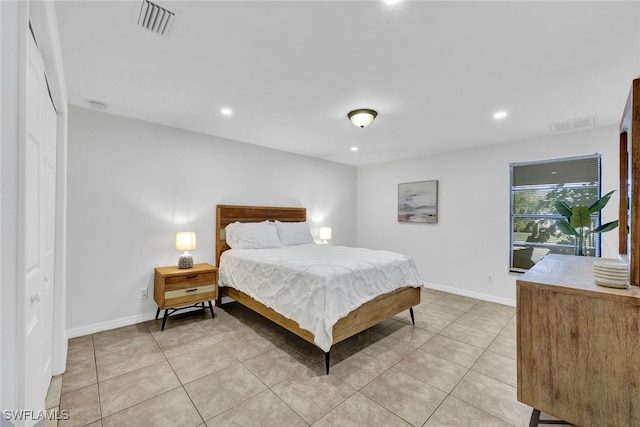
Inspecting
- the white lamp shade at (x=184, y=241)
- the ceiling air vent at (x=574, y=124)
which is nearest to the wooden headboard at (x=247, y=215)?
the white lamp shade at (x=184, y=241)

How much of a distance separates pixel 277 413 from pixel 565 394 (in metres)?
1.65

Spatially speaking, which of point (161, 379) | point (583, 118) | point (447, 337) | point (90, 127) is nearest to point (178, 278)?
point (161, 379)

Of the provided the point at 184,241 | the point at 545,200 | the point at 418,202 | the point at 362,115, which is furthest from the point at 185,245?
the point at 545,200

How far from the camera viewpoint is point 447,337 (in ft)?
9.55

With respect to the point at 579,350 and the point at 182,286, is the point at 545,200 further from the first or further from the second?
the point at 182,286

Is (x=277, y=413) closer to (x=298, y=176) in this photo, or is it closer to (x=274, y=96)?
(x=274, y=96)

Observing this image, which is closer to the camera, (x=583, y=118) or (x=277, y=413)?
(x=277, y=413)

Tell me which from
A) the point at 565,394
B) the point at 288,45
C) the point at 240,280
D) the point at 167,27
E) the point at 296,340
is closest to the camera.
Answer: the point at 565,394

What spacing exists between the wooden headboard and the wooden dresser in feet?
11.5

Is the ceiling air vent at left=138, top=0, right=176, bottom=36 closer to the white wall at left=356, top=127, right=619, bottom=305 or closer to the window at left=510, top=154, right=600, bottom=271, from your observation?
the white wall at left=356, top=127, right=619, bottom=305

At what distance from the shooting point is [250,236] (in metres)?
3.80

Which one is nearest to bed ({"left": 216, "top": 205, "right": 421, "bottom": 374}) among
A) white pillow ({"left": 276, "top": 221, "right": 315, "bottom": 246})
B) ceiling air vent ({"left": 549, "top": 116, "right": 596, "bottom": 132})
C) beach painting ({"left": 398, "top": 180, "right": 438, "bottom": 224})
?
white pillow ({"left": 276, "top": 221, "right": 315, "bottom": 246})

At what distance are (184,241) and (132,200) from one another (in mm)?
767

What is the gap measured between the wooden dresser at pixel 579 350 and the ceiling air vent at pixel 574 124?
2583 mm
